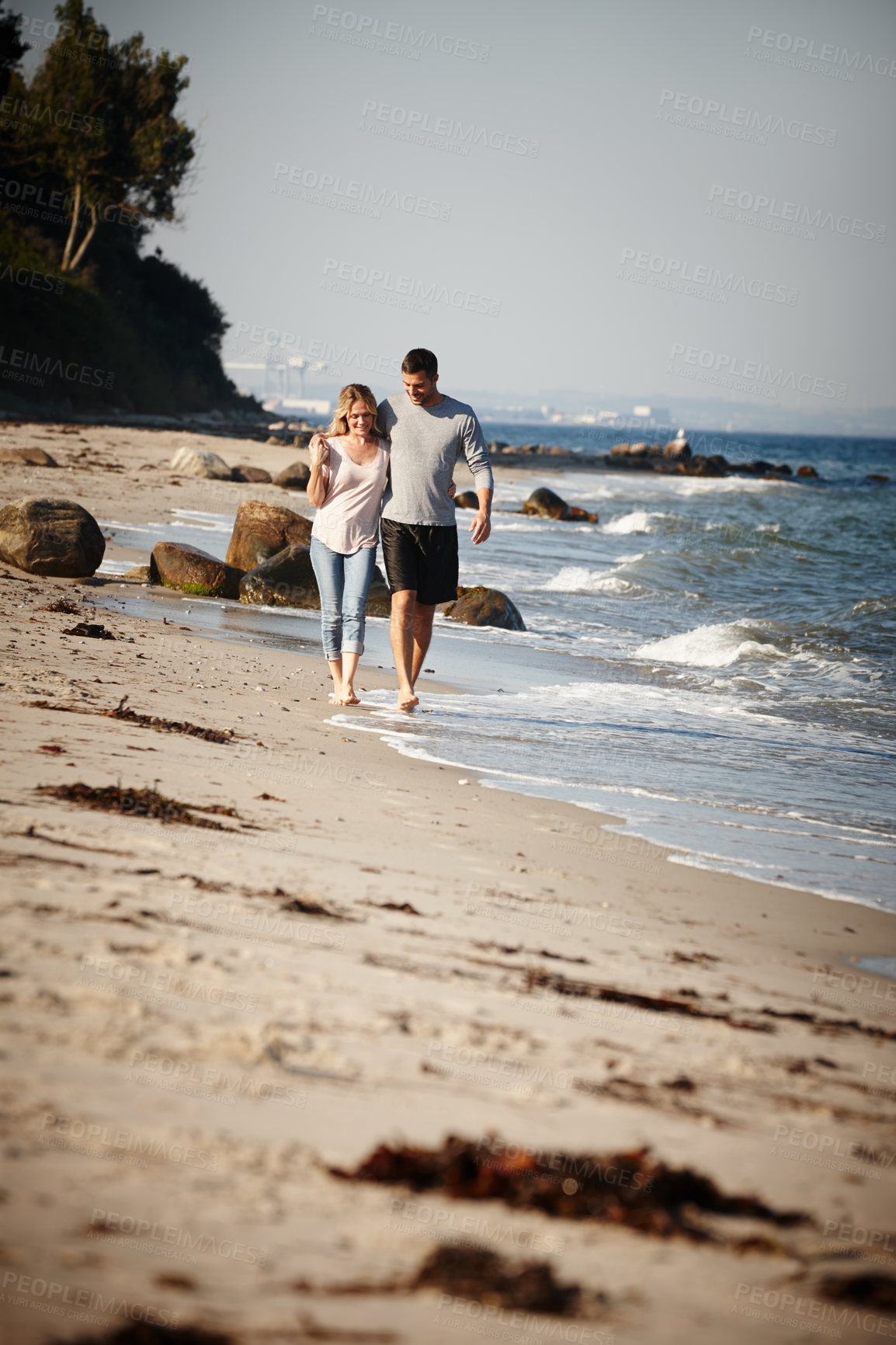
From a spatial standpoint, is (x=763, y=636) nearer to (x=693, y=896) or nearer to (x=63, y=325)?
(x=693, y=896)

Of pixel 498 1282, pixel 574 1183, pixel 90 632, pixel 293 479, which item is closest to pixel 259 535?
pixel 90 632

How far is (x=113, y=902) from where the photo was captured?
268 cm

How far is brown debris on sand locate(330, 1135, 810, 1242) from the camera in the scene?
1808 mm

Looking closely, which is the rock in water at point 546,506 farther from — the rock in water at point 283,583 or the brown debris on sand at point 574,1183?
the brown debris on sand at point 574,1183

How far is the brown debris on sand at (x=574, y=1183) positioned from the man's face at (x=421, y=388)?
4.60 metres

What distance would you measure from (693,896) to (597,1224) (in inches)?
83.2

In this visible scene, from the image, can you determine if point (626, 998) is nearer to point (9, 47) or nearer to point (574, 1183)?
point (574, 1183)

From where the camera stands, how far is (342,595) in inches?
242

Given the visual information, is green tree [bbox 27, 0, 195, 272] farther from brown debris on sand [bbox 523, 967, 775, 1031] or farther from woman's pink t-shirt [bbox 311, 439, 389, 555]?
brown debris on sand [bbox 523, 967, 775, 1031]

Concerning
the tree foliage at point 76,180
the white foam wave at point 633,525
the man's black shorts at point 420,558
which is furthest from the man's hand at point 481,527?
the tree foliage at point 76,180

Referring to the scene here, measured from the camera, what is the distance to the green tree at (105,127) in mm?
33469

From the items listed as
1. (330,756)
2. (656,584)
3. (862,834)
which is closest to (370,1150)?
(330,756)

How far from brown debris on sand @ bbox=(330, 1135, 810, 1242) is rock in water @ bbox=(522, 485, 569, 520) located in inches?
1051

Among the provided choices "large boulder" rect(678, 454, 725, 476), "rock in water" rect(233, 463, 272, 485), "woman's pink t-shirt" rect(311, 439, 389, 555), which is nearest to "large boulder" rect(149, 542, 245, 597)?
"woman's pink t-shirt" rect(311, 439, 389, 555)
